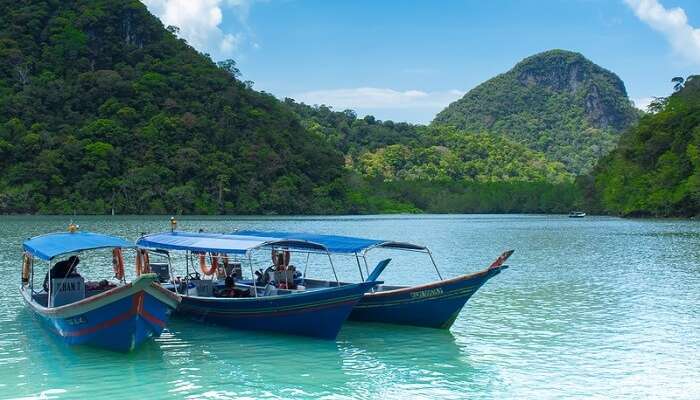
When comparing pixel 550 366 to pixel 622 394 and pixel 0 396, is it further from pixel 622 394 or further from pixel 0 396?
pixel 0 396

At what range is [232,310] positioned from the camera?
18422 millimetres

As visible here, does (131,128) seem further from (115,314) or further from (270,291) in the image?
(115,314)

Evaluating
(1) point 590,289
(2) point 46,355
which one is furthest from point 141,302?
(1) point 590,289

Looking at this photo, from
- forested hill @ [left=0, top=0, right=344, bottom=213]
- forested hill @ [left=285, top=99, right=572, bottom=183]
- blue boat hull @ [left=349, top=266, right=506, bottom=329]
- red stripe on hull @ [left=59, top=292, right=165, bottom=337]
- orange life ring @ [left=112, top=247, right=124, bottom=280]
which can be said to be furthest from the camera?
forested hill @ [left=285, top=99, right=572, bottom=183]

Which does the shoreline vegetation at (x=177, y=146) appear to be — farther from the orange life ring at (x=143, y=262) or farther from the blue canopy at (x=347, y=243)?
the orange life ring at (x=143, y=262)

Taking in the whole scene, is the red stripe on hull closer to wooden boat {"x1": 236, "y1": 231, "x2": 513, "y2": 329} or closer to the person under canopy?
the person under canopy

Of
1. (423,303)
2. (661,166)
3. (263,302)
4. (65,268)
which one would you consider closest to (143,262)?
(65,268)

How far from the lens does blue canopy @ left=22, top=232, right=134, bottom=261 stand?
1781cm

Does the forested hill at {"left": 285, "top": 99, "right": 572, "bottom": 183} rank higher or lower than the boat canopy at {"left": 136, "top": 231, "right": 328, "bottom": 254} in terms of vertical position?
higher

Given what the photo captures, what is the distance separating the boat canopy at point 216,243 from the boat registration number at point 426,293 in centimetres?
248

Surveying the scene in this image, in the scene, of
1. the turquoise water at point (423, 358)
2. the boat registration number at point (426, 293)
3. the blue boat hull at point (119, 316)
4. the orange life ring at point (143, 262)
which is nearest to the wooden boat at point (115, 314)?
the blue boat hull at point (119, 316)

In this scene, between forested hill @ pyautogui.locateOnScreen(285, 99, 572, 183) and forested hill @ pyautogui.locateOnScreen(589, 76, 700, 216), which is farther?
forested hill @ pyautogui.locateOnScreen(285, 99, 572, 183)

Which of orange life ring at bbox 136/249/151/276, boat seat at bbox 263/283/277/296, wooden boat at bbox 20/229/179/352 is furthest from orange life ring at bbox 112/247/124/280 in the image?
boat seat at bbox 263/283/277/296

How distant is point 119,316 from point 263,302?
3.45 m
